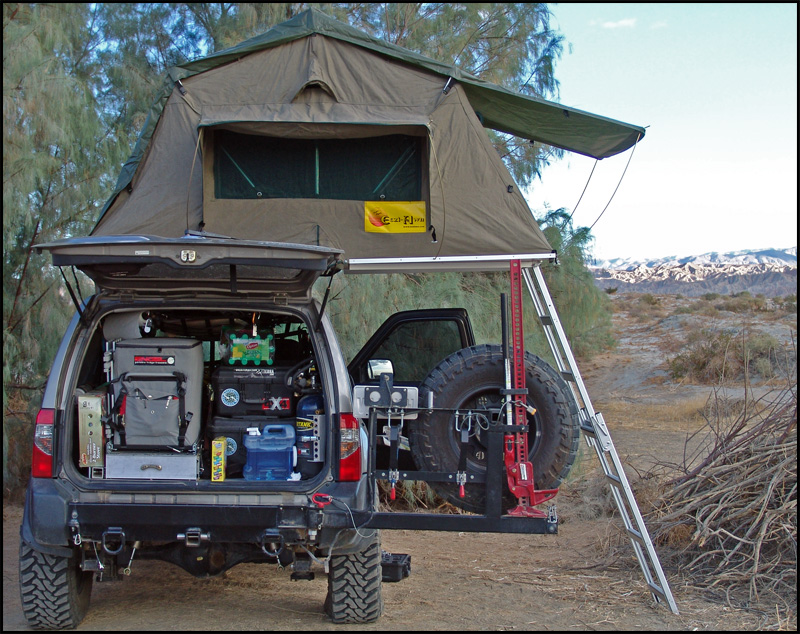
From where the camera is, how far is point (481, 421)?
15.2 ft

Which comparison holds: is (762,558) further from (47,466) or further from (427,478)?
(47,466)

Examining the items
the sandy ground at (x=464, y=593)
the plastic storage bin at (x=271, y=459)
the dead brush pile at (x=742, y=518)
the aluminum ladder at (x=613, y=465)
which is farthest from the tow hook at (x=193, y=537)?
the dead brush pile at (x=742, y=518)

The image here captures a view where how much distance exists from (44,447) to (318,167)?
2.72 metres

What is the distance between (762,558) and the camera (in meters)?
5.06

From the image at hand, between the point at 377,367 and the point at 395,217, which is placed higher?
the point at 395,217

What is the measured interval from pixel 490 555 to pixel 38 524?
3.77m

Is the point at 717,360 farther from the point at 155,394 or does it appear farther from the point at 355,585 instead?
the point at 155,394

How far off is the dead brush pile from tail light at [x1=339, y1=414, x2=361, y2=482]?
2446 mm

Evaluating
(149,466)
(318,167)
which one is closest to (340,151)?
(318,167)

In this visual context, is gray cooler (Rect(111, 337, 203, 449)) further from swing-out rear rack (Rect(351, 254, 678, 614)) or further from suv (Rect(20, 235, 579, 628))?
swing-out rear rack (Rect(351, 254, 678, 614))

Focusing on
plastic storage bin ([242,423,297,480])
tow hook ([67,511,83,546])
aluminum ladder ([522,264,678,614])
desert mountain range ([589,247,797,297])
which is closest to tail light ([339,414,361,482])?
plastic storage bin ([242,423,297,480])

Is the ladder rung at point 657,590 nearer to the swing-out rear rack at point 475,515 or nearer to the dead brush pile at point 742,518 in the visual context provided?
the dead brush pile at point 742,518

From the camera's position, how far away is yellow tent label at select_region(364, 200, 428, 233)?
5.46 m

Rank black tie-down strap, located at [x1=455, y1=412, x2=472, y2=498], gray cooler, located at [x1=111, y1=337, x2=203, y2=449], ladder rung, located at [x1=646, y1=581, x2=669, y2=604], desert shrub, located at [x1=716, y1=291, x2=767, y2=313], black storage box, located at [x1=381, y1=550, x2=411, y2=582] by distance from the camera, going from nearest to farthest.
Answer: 1. gray cooler, located at [x1=111, y1=337, x2=203, y2=449]
2. black tie-down strap, located at [x1=455, y1=412, x2=472, y2=498]
3. ladder rung, located at [x1=646, y1=581, x2=669, y2=604]
4. black storage box, located at [x1=381, y1=550, x2=411, y2=582]
5. desert shrub, located at [x1=716, y1=291, x2=767, y2=313]
